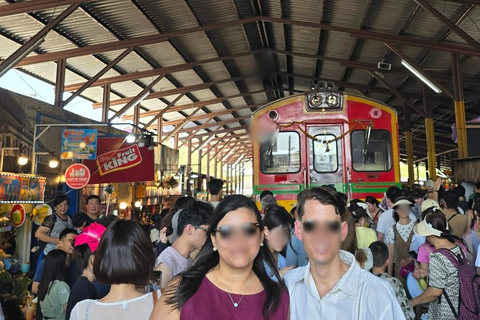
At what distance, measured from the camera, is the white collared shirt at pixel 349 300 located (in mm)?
1750

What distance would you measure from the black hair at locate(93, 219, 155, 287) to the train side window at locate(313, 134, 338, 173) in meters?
6.02

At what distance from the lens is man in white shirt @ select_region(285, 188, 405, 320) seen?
176 centimetres

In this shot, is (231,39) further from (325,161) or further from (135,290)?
(135,290)

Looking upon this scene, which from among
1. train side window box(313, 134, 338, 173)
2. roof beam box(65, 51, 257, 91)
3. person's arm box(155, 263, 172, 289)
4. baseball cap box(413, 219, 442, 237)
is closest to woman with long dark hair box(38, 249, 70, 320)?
person's arm box(155, 263, 172, 289)

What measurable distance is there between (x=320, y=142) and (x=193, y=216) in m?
5.41

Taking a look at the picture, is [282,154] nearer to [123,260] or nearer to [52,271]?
[52,271]

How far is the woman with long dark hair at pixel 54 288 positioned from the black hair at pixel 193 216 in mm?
1312

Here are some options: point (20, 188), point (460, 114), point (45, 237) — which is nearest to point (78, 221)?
point (45, 237)

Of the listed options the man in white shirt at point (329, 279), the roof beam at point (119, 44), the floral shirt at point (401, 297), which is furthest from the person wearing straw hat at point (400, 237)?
the roof beam at point (119, 44)

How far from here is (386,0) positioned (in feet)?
37.1

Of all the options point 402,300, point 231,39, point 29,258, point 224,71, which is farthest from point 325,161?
point 224,71

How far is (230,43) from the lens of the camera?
1580 cm

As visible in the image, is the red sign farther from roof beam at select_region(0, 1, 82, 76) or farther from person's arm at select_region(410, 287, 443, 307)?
person's arm at select_region(410, 287, 443, 307)

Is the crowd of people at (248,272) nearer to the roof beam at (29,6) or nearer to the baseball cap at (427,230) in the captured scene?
the baseball cap at (427,230)
